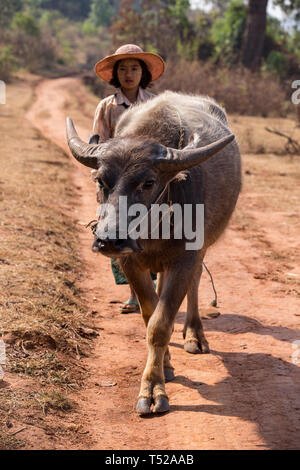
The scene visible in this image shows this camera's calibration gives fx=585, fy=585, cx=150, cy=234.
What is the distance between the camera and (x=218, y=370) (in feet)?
12.1

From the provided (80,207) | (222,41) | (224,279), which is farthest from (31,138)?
(222,41)

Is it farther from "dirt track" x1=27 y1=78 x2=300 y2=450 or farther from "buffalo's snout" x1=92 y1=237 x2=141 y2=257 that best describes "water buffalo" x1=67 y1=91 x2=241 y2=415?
"dirt track" x1=27 y1=78 x2=300 y2=450

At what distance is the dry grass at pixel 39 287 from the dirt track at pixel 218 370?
175 mm

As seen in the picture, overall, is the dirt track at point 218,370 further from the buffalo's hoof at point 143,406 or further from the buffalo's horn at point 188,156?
the buffalo's horn at point 188,156

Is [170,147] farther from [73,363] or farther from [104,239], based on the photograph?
[73,363]

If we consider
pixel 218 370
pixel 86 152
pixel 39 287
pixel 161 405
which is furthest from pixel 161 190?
pixel 39 287

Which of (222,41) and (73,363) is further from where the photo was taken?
(222,41)

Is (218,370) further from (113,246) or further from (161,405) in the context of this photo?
(113,246)

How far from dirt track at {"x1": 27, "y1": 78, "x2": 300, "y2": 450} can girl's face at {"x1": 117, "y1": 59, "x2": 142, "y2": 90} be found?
1.79 metres

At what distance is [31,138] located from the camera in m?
12.9

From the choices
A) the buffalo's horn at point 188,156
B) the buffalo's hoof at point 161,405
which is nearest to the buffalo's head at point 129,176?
the buffalo's horn at point 188,156

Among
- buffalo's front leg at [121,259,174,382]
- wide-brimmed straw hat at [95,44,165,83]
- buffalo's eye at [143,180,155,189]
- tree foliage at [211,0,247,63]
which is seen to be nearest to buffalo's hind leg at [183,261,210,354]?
buffalo's front leg at [121,259,174,382]

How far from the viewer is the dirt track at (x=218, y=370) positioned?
2.87 m

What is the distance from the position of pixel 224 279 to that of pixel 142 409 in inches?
98.4
